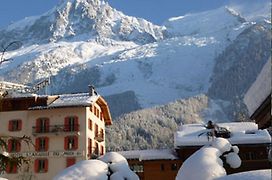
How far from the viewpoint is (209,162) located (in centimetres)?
1284

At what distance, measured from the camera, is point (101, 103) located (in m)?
62.1

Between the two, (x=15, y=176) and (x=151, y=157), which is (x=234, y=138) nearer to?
(x=151, y=157)

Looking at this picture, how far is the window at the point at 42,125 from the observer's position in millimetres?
54359

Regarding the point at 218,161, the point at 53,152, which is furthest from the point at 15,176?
the point at 218,161

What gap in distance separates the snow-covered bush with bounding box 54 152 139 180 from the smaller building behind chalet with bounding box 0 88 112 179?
35.8 metres

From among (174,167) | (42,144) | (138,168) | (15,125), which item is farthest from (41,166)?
(174,167)

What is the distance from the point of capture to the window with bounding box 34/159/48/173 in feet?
172

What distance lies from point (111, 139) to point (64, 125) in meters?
138

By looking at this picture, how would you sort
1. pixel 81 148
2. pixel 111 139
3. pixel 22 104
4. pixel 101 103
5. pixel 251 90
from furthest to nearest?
pixel 111 139, pixel 101 103, pixel 22 104, pixel 81 148, pixel 251 90

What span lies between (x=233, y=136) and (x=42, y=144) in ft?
66.3

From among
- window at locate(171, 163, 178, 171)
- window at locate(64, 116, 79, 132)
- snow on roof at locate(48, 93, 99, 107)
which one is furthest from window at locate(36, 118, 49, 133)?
window at locate(171, 163, 178, 171)

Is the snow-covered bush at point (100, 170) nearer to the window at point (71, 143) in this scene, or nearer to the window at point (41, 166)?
the window at point (71, 143)

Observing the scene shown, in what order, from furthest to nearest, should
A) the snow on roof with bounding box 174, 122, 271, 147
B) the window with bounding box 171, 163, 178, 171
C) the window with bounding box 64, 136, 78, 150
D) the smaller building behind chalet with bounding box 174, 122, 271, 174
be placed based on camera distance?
the window with bounding box 64, 136, 78, 150 → the window with bounding box 171, 163, 178, 171 → the snow on roof with bounding box 174, 122, 271, 147 → the smaller building behind chalet with bounding box 174, 122, 271, 174

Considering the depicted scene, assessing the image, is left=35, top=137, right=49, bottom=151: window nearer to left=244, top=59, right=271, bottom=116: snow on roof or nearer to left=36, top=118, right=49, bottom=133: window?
left=36, top=118, right=49, bottom=133: window
